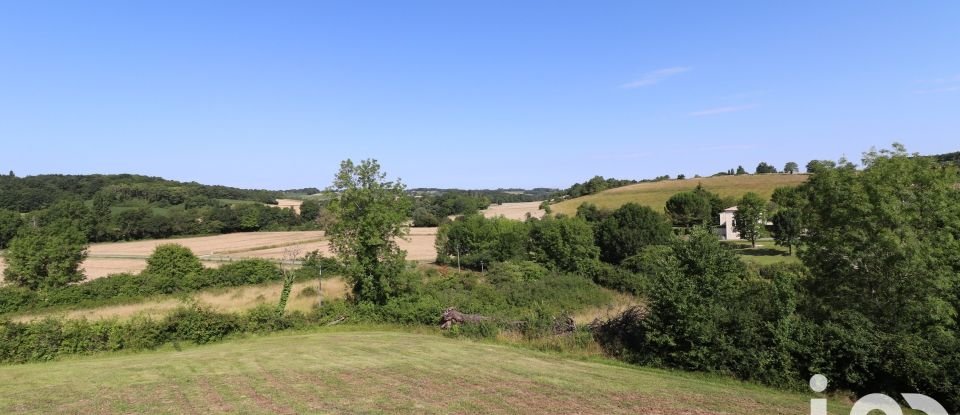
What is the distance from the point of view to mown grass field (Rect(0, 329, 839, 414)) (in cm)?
1024

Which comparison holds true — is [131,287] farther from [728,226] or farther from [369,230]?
[728,226]

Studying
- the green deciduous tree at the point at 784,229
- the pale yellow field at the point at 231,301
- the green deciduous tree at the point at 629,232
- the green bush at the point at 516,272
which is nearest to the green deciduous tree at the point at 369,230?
the pale yellow field at the point at 231,301

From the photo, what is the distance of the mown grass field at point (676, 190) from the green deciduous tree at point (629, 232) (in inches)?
1504

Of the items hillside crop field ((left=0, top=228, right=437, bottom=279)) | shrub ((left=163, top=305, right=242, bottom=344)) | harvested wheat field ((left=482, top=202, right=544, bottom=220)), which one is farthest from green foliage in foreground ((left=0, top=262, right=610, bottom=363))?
harvested wheat field ((left=482, top=202, right=544, bottom=220))

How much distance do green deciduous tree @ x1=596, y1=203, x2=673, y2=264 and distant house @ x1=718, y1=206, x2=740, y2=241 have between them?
25.8 meters

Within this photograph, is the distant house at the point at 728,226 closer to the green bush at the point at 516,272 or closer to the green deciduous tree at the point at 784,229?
the green deciduous tree at the point at 784,229

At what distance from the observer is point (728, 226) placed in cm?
8569

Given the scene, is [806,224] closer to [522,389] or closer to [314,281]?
[522,389]

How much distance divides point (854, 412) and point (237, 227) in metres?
121

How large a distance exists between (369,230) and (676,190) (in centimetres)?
9957

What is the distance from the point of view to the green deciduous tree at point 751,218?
70.4 meters

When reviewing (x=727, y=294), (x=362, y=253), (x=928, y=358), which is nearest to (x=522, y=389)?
(x=727, y=294)

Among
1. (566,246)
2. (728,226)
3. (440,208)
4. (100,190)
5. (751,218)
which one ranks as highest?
(100,190)

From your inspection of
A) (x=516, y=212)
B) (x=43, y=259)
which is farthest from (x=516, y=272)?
(x=516, y=212)
